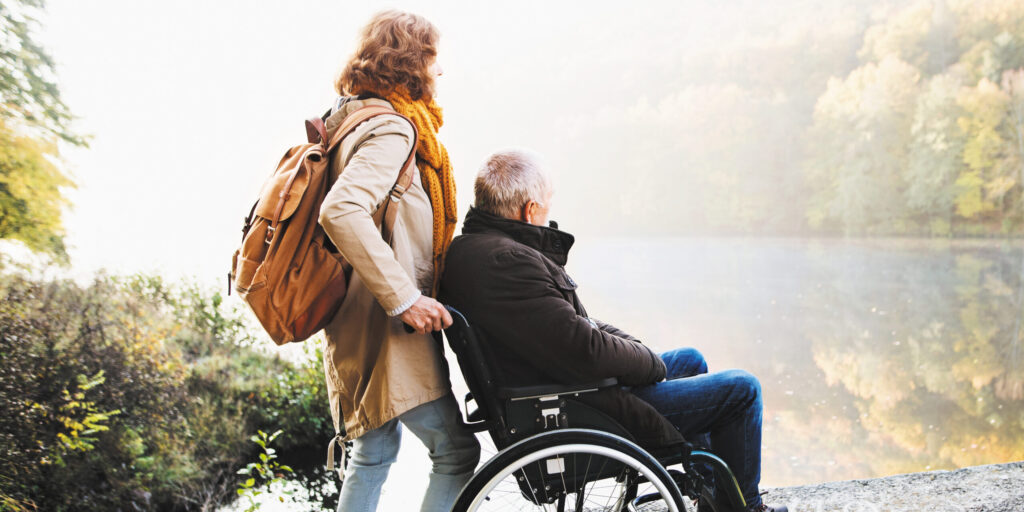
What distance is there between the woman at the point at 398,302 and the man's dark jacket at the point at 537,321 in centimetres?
9

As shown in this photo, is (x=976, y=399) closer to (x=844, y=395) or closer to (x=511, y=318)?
(x=844, y=395)

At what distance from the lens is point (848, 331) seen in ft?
45.7

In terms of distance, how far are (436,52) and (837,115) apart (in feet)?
61.3

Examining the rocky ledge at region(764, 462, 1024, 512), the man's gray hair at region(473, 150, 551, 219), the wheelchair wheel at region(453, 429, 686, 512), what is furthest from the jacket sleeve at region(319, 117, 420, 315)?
the rocky ledge at region(764, 462, 1024, 512)

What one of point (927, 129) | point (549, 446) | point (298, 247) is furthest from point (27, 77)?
point (927, 129)

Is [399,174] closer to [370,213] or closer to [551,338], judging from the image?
[370,213]

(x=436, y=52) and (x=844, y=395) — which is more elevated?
(x=436, y=52)

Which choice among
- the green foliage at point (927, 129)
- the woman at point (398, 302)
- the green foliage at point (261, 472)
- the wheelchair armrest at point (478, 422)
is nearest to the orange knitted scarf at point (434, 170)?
the woman at point (398, 302)

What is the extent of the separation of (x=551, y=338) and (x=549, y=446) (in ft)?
0.64

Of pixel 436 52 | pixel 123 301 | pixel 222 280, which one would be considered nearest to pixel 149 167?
pixel 222 280

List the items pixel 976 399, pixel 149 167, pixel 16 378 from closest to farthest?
1. pixel 16 378
2. pixel 149 167
3. pixel 976 399

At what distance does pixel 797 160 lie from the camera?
18.3 m

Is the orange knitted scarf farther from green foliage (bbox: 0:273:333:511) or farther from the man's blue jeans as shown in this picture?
green foliage (bbox: 0:273:333:511)

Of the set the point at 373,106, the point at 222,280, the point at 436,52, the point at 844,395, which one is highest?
the point at 436,52
